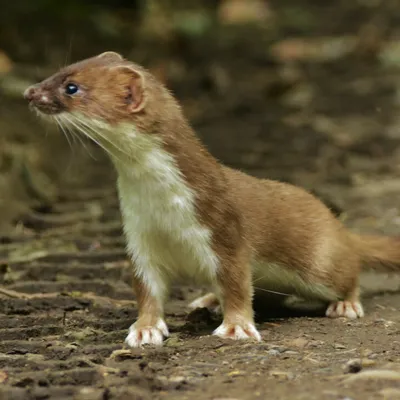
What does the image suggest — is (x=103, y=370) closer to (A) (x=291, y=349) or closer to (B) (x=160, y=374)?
(B) (x=160, y=374)

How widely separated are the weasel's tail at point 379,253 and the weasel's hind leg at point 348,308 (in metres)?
0.28

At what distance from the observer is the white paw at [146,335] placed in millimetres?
4259

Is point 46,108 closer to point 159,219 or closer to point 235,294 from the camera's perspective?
point 159,219

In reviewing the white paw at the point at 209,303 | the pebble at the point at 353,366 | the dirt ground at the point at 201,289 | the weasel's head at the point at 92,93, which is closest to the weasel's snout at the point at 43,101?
the weasel's head at the point at 92,93

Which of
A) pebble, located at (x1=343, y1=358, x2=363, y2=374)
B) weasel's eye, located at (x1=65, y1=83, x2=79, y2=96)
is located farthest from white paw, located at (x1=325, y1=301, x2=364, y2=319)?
weasel's eye, located at (x1=65, y1=83, x2=79, y2=96)

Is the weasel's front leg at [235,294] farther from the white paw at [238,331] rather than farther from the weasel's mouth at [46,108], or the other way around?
the weasel's mouth at [46,108]

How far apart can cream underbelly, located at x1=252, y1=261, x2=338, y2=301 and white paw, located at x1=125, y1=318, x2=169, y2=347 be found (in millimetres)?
578

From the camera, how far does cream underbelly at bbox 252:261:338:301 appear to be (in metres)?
4.75

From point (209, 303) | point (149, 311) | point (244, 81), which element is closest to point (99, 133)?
point (149, 311)

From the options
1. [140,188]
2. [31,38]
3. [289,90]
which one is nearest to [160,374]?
[140,188]

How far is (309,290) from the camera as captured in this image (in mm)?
4922

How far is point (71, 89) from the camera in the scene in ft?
14.1

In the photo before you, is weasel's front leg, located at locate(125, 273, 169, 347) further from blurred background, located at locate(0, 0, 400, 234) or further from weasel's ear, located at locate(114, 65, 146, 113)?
blurred background, located at locate(0, 0, 400, 234)

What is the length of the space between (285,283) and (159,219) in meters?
0.89
